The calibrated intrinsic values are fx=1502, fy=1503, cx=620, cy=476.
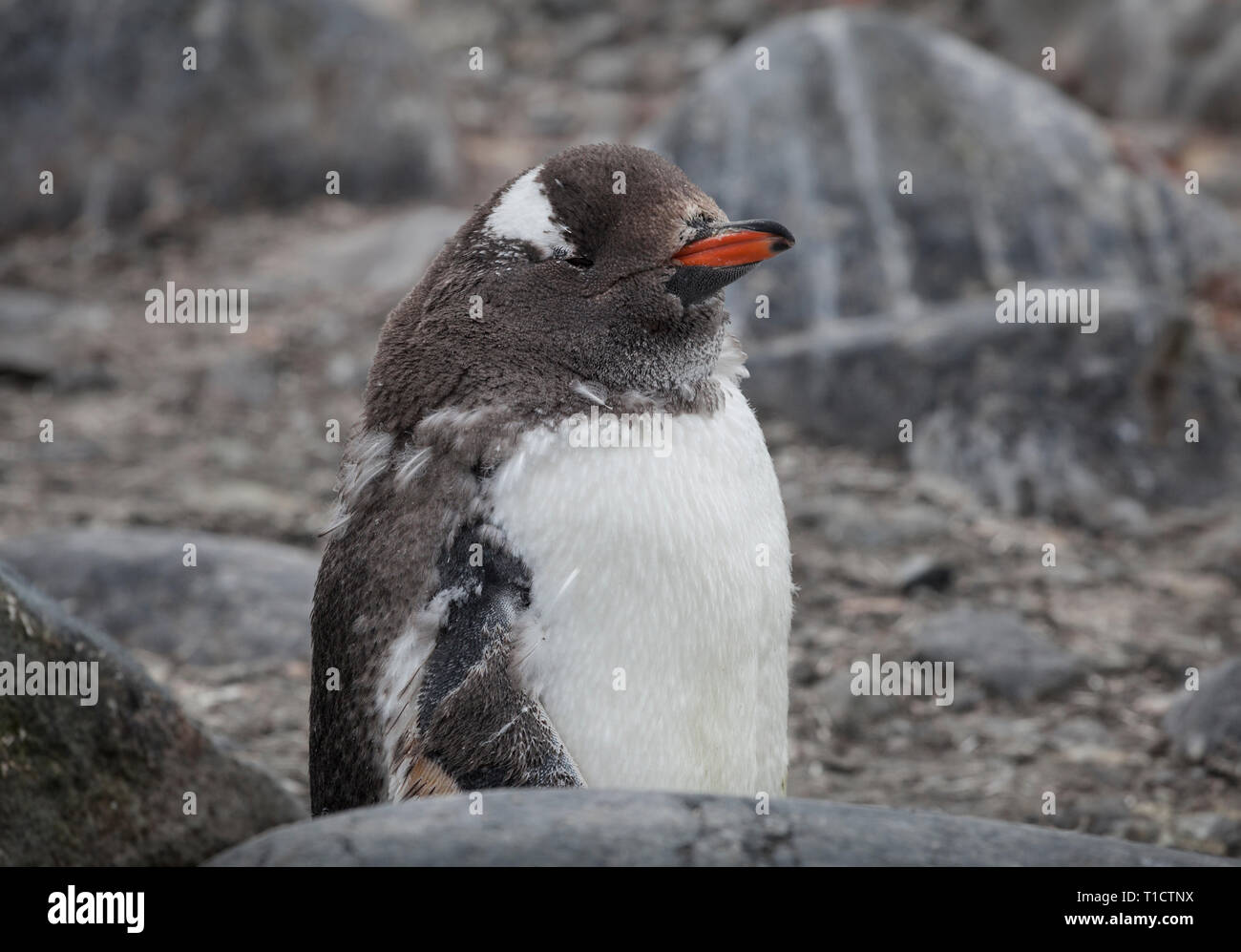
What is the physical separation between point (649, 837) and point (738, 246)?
3.78 ft

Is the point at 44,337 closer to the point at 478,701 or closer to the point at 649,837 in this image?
the point at 478,701

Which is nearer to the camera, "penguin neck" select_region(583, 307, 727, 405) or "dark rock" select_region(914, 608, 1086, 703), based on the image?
"penguin neck" select_region(583, 307, 727, 405)

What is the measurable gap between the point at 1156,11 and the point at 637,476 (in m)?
11.2

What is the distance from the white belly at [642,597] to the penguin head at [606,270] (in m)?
0.17

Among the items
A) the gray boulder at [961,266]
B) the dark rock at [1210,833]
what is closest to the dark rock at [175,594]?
the dark rock at [1210,833]

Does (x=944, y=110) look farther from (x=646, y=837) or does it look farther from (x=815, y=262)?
(x=646, y=837)

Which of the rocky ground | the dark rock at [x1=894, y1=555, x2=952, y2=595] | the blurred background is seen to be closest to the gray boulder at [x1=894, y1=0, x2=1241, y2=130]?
the blurred background

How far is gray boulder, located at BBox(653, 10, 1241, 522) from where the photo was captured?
20.8 ft

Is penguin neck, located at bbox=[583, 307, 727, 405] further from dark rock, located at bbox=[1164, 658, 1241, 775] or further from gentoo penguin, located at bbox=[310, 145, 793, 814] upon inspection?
dark rock, located at bbox=[1164, 658, 1241, 775]

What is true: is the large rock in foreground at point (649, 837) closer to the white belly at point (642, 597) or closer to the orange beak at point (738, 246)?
the white belly at point (642, 597)

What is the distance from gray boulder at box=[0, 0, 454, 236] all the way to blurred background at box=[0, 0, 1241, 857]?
0.02 m

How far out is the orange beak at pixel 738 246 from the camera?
282cm
